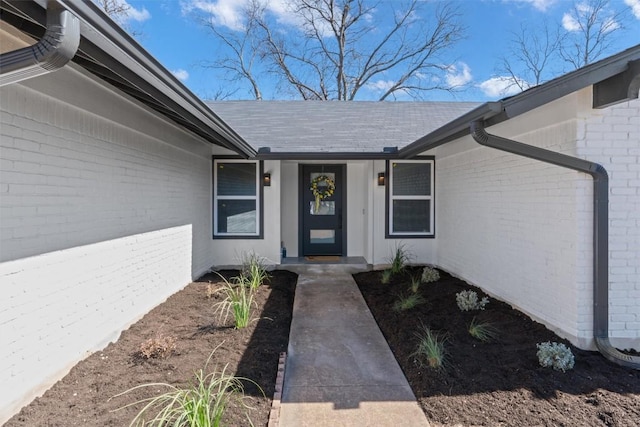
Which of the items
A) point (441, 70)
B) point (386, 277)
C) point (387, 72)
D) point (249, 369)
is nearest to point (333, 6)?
point (387, 72)

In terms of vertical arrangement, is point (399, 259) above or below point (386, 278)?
above

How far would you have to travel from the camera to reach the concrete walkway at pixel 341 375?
258 centimetres

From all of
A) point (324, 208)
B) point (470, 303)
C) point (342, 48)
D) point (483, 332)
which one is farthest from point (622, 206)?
point (342, 48)

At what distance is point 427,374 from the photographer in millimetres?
3043

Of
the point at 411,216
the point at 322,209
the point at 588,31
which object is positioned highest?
the point at 588,31

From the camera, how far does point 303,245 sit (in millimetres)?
8461

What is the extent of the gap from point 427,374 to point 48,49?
3346mm

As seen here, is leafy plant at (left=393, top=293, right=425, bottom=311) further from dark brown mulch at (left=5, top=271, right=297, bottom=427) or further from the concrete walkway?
dark brown mulch at (left=5, top=271, right=297, bottom=427)

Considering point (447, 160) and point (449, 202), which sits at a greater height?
point (447, 160)

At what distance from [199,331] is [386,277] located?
3443mm

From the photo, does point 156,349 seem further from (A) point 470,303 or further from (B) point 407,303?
(A) point 470,303

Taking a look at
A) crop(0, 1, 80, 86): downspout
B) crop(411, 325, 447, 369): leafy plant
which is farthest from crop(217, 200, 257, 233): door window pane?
crop(0, 1, 80, 86): downspout

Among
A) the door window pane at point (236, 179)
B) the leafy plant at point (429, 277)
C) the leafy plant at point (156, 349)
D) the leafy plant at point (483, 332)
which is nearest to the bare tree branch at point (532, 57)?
the leafy plant at point (429, 277)

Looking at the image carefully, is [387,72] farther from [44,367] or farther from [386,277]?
[44,367]
